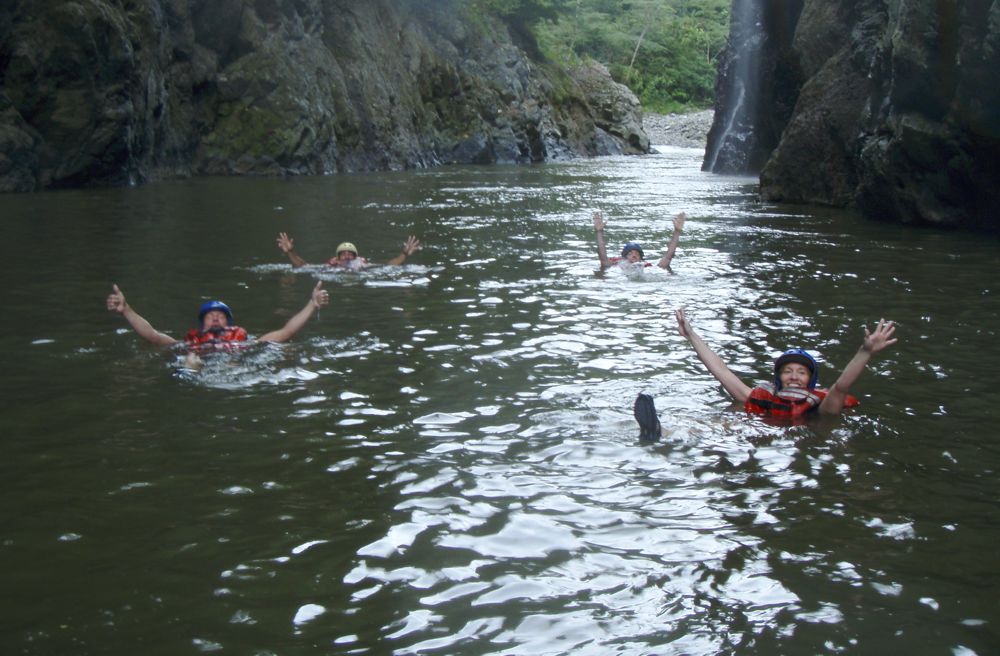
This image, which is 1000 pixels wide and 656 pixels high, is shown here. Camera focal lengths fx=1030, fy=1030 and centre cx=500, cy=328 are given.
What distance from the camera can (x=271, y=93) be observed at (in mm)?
33812

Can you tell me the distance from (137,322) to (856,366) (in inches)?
221

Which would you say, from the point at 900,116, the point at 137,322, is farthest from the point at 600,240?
the point at 900,116

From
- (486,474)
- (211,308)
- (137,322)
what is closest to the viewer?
(486,474)

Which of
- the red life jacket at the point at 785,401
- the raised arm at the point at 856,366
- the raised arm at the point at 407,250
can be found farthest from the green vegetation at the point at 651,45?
the raised arm at the point at 856,366

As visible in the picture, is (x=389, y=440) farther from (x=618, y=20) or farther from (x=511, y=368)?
(x=618, y=20)

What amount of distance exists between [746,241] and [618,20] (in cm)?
8071

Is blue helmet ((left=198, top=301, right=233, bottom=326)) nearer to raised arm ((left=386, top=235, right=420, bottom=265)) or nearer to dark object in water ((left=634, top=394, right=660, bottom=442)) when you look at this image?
raised arm ((left=386, top=235, right=420, bottom=265))

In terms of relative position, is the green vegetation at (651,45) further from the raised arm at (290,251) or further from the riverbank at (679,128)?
the raised arm at (290,251)

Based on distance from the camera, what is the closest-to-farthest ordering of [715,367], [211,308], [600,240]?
1. [715,367]
2. [211,308]
3. [600,240]

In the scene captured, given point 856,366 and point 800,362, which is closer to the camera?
point 856,366

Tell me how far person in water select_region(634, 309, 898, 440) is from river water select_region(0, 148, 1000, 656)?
0.56ft

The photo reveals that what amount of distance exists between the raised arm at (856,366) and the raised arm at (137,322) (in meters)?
5.35

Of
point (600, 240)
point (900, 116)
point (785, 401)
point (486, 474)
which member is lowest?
point (486, 474)

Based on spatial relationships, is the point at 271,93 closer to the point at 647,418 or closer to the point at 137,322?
the point at 137,322
